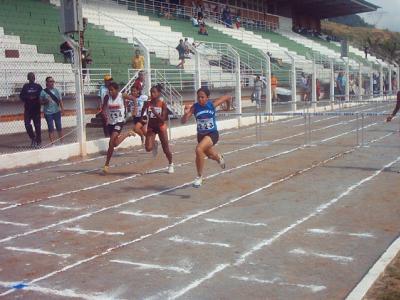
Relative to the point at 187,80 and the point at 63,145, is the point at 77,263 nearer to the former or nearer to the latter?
the point at 63,145

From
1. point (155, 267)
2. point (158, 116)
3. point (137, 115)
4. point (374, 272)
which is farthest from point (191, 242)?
point (137, 115)

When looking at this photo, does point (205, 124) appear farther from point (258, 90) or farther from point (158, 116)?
point (258, 90)

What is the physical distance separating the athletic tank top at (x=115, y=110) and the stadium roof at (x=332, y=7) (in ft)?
155

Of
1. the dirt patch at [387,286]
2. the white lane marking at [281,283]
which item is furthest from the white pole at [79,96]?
the dirt patch at [387,286]

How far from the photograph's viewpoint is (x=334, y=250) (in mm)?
6320

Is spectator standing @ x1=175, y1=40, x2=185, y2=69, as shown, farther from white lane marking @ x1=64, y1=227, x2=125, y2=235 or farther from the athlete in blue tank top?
white lane marking @ x1=64, y1=227, x2=125, y2=235

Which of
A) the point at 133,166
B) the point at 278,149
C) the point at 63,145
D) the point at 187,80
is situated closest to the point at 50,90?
the point at 63,145

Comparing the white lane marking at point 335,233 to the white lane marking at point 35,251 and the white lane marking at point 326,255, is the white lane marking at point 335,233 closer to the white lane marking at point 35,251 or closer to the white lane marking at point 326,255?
→ the white lane marking at point 326,255

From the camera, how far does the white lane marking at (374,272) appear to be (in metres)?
4.96

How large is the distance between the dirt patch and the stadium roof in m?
53.5

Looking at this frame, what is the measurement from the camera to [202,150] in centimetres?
Answer: 956

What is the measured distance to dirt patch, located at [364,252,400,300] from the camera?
4906 millimetres

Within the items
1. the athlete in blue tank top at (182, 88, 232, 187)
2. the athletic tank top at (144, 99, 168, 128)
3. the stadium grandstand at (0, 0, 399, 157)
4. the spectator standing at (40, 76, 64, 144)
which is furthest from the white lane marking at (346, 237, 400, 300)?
the spectator standing at (40, 76, 64, 144)

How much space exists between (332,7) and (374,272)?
59110 millimetres
